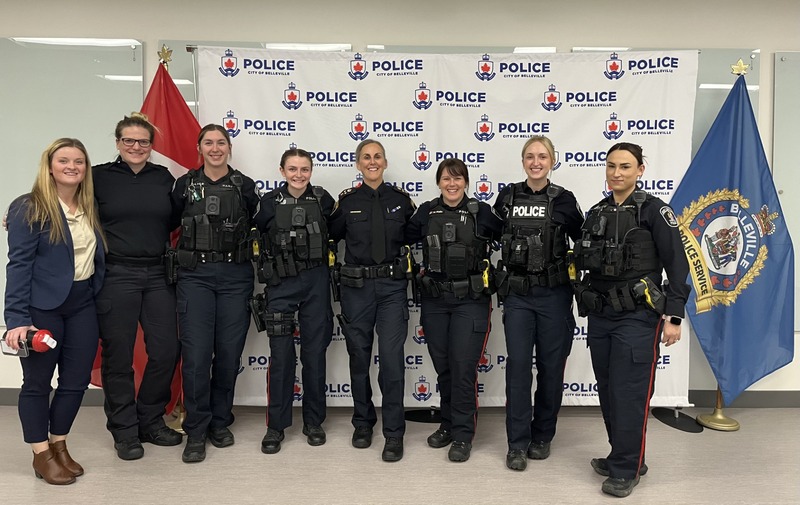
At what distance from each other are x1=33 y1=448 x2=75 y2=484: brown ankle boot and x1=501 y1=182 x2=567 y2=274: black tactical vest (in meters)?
2.91

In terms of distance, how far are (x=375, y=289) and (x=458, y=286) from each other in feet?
1.87

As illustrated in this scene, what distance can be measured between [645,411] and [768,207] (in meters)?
2.25

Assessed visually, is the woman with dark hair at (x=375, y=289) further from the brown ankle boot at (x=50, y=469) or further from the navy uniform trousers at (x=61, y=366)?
the brown ankle boot at (x=50, y=469)

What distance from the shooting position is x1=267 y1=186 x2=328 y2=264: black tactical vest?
3.45 metres

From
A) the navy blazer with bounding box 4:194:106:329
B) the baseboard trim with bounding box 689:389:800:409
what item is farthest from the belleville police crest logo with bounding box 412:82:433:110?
the baseboard trim with bounding box 689:389:800:409

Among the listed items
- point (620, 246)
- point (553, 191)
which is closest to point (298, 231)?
point (553, 191)

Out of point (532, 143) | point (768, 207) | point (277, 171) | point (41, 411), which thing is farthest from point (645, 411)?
point (41, 411)

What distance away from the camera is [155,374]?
11.7 feet

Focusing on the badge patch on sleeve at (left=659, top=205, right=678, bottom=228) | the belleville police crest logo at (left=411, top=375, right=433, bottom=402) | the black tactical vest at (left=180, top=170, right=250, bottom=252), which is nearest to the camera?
the badge patch on sleeve at (left=659, top=205, right=678, bottom=228)

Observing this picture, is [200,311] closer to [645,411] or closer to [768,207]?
[645,411]

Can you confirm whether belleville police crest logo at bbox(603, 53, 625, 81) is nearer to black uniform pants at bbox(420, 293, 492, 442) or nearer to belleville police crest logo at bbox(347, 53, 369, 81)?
belleville police crest logo at bbox(347, 53, 369, 81)

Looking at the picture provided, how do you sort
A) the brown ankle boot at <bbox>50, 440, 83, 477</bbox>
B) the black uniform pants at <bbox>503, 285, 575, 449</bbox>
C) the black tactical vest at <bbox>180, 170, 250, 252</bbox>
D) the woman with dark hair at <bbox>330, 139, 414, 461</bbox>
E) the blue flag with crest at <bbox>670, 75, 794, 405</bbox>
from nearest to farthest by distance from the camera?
the brown ankle boot at <bbox>50, 440, 83, 477</bbox>
the black uniform pants at <bbox>503, 285, 575, 449</bbox>
the black tactical vest at <bbox>180, 170, 250, 252</bbox>
the woman with dark hair at <bbox>330, 139, 414, 461</bbox>
the blue flag with crest at <bbox>670, 75, 794, 405</bbox>

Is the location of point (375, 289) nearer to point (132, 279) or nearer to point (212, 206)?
point (212, 206)

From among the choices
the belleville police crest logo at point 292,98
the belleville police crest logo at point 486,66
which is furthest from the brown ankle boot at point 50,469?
the belleville police crest logo at point 486,66
